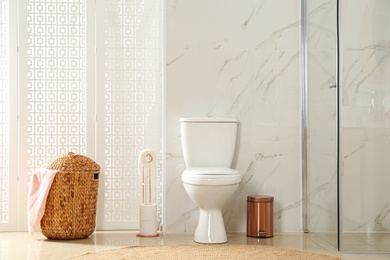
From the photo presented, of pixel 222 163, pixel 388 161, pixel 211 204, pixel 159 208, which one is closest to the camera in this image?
pixel 388 161

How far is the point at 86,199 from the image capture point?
375 centimetres

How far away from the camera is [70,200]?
3.70 metres

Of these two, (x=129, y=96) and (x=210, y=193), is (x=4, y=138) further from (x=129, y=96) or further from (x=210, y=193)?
(x=210, y=193)

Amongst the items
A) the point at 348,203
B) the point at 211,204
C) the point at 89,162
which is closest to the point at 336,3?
the point at 348,203

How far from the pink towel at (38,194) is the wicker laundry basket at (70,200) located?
36mm

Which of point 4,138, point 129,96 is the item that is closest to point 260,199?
point 129,96

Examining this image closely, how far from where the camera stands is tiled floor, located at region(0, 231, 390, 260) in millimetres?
3283

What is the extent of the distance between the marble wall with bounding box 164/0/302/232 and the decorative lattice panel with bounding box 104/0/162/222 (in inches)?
8.2

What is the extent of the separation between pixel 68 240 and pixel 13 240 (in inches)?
14.2

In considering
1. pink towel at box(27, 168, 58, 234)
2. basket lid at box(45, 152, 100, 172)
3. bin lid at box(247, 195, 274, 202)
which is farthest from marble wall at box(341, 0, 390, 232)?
pink towel at box(27, 168, 58, 234)

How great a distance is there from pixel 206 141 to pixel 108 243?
0.94 metres

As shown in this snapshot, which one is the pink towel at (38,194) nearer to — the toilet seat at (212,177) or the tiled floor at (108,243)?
the tiled floor at (108,243)

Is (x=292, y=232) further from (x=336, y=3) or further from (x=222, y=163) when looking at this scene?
(x=336, y=3)

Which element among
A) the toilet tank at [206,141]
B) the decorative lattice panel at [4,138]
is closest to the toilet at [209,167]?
the toilet tank at [206,141]
